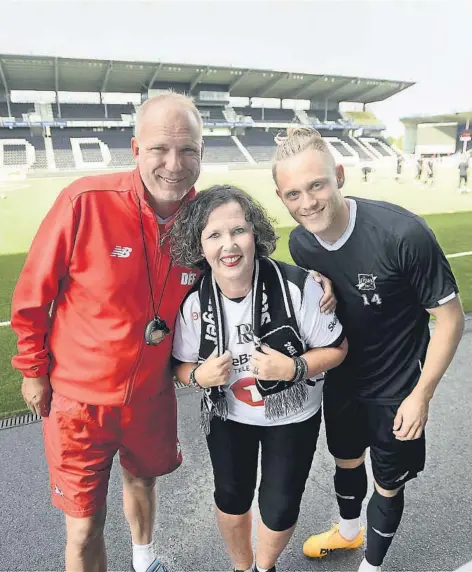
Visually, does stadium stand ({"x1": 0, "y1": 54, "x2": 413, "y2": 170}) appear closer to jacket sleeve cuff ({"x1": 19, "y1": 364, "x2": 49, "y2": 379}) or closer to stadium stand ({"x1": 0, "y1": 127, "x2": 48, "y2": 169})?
stadium stand ({"x1": 0, "y1": 127, "x2": 48, "y2": 169})

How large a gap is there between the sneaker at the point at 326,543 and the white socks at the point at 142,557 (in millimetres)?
782

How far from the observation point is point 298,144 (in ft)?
5.55

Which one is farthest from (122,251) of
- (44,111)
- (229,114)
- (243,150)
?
(229,114)

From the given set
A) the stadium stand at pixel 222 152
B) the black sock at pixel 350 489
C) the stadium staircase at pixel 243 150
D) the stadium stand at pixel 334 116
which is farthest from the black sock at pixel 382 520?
the stadium stand at pixel 334 116

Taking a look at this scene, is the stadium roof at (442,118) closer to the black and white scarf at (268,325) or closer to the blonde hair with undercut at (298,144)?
the blonde hair with undercut at (298,144)

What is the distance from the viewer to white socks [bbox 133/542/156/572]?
2.23 metres

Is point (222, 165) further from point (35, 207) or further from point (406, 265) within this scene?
point (406, 265)

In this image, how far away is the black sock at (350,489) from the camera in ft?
7.38

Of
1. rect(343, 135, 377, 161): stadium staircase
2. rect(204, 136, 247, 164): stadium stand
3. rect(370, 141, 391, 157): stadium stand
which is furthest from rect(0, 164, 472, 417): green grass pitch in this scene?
rect(370, 141, 391, 157): stadium stand

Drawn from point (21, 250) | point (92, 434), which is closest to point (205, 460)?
point (92, 434)

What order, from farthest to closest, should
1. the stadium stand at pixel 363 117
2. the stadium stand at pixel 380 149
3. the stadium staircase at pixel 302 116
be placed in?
1. the stadium stand at pixel 363 117
2. the stadium staircase at pixel 302 116
3. the stadium stand at pixel 380 149

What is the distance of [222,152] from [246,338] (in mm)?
39118

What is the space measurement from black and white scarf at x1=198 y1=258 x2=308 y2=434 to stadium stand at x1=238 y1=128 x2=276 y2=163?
37570 mm

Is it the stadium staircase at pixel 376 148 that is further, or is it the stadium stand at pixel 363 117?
the stadium stand at pixel 363 117
